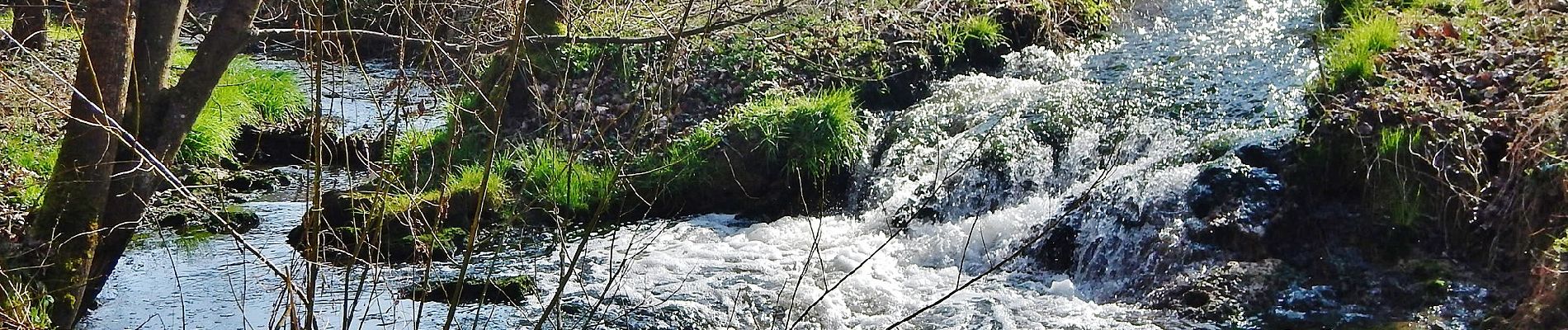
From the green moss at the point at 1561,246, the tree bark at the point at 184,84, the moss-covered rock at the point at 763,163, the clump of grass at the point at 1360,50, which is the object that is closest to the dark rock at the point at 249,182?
the moss-covered rock at the point at 763,163

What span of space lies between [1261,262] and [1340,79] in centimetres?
163

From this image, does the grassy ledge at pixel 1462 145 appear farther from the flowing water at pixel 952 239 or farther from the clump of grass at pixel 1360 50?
the flowing water at pixel 952 239

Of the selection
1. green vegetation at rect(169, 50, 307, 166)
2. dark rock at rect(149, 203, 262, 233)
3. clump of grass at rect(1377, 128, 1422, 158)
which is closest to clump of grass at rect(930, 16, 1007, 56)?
clump of grass at rect(1377, 128, 1422, 158)

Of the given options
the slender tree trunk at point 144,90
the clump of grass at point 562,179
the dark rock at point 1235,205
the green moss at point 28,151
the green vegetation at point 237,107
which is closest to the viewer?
the slender tree trunk at point 144,90

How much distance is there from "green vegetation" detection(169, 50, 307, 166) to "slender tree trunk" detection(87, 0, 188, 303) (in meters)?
3.29

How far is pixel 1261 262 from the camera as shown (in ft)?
20.0

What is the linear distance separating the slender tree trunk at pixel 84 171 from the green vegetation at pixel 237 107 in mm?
3234

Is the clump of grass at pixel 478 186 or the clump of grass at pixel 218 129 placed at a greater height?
the clump of grass at pixel 218 129

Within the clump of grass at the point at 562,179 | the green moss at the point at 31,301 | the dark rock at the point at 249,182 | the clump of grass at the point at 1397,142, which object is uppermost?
the clump of grass at the point at 1397,142

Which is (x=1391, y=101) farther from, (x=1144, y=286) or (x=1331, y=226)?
(x=1144, y=286)

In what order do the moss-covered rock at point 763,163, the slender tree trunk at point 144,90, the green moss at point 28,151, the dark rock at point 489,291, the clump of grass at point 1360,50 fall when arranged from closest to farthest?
the slender tree trunk at point 144,90 < the dark rock at point 489,291 < the clump of grass at point 1360,50 < the green moss at point 28,151 < the moss-covered rock at point 763,163

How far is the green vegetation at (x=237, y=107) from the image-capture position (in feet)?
28.5

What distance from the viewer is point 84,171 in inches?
174

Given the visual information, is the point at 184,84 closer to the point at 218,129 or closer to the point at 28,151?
the point at 28,151
